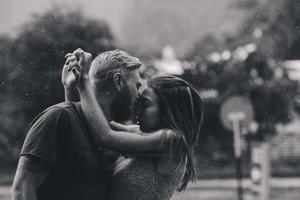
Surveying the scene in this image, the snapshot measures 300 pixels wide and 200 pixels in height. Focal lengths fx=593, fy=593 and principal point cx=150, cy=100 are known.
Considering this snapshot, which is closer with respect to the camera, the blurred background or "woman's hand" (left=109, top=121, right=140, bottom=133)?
"woman's hand" (left=109, top=121, right=140, bottom=133)

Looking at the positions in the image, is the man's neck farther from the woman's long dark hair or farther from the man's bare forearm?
the man's bare forearm

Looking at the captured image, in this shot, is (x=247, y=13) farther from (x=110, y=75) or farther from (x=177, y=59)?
(x=110, y=75)

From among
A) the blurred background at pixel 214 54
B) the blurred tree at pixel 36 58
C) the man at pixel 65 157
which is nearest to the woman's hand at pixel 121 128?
the man at pixel 65 157

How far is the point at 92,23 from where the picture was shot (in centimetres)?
838

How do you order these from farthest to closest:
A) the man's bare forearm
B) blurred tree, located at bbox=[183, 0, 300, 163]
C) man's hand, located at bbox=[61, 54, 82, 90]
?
1. blurred tree, located at bbox=[183, 0, 300, 163]
2. man's hand, located at bbox=[61, 54, 82, 90]
3. the man's bare forearm

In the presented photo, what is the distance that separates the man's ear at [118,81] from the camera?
1.47 metres

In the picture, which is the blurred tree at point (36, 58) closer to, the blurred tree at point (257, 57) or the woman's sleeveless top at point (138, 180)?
the blurred tree at point (257, 57)

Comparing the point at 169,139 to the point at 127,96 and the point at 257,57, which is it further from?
the point at 257,57

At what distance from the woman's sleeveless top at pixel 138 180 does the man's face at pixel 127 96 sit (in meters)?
0.12

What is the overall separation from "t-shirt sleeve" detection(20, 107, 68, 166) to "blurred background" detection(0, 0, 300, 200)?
6.51 m

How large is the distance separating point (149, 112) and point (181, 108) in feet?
0.26

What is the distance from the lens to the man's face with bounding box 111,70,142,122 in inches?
58.5

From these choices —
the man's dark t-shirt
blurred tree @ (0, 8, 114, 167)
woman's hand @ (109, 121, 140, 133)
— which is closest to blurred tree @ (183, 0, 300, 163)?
blurred tree @ (0, 8, 114, 167)

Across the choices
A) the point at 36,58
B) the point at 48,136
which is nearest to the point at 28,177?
the point at 48,136
